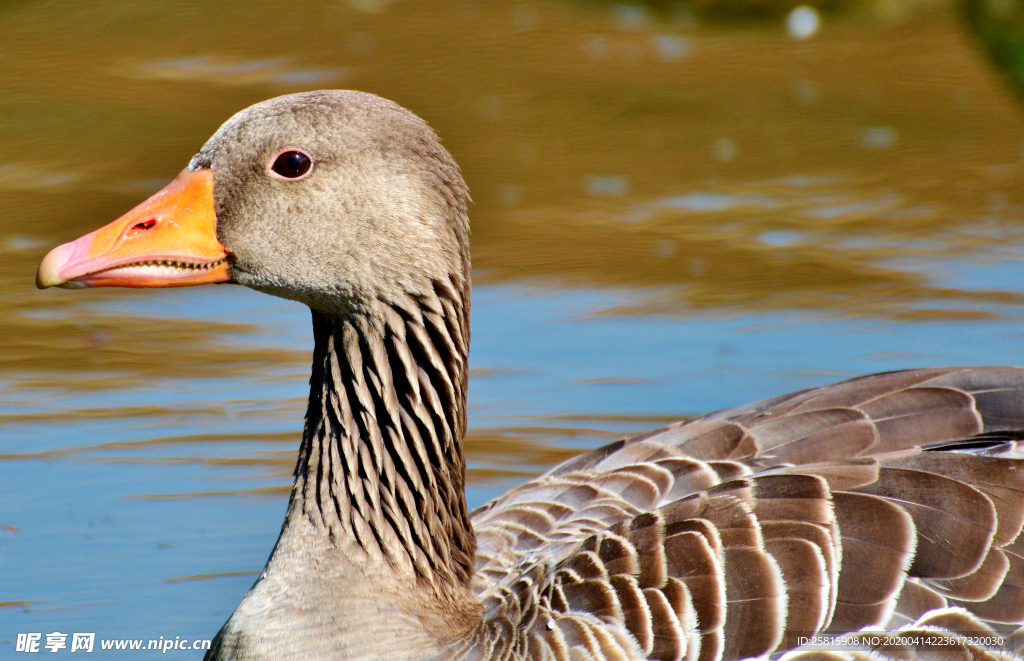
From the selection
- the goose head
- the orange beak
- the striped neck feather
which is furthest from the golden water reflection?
the orange beak

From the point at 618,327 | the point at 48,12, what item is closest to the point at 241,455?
the point at 618,327

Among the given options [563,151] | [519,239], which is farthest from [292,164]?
[563,151]

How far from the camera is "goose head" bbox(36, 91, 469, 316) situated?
455 centimetres

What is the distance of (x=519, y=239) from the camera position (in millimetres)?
9586

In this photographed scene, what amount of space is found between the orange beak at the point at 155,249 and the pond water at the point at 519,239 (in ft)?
6.03

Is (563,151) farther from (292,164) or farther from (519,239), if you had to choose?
(292,164)

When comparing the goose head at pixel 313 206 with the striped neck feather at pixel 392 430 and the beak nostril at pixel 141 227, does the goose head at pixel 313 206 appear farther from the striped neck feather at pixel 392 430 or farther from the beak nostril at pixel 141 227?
the striped neck feather at pixel 392 430

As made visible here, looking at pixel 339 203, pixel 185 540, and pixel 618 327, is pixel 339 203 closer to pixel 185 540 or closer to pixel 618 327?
pixel 185 540

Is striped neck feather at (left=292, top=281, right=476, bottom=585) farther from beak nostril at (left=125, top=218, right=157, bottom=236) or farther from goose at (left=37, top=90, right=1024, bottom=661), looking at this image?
beak nostril at (left=125, top=218, right=157, bottom=236)

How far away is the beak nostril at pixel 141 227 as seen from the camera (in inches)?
179

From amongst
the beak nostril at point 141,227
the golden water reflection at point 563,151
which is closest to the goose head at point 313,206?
the beak nostril at point 141,227

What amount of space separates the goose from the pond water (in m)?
1.33

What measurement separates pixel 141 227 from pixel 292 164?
53cm

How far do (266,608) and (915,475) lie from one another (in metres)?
2.14
